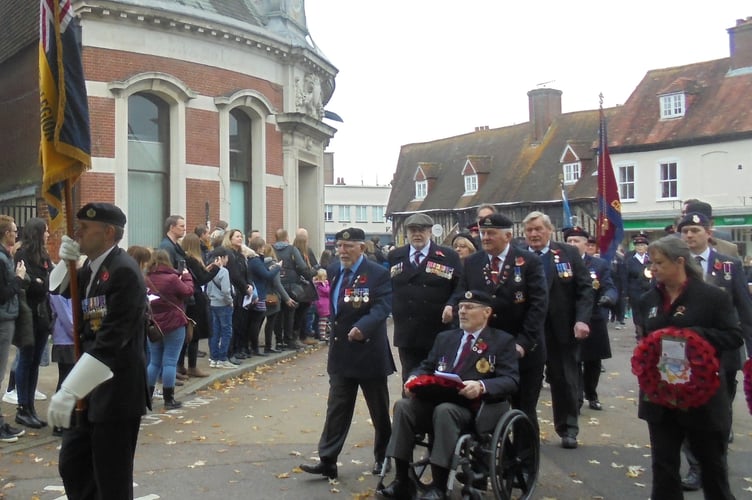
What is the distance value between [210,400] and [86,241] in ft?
18.3

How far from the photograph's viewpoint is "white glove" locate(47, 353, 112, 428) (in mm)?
4176

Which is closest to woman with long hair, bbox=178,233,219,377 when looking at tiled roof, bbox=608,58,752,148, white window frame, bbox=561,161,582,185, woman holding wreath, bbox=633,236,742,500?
woman holding wreath, bbox=633,236,742,500

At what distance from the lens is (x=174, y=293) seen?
9328 mm

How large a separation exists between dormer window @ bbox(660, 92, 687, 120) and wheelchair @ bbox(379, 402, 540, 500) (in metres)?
33.6

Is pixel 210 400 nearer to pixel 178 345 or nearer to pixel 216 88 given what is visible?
pixel 178 345

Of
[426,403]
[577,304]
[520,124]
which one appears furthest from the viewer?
[520,124]

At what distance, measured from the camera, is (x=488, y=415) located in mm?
5801

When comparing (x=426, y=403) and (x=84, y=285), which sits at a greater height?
(x=84, y=285)

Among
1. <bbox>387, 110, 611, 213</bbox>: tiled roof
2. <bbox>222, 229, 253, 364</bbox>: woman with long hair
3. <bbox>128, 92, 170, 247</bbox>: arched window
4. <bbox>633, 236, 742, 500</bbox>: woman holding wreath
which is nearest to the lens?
<bbox>633, 236, 742, 500</bbox>: woman holding wreath

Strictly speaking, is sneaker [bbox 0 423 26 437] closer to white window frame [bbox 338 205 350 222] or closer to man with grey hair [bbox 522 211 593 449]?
man with grey hair [bbox 522 211 593 449]

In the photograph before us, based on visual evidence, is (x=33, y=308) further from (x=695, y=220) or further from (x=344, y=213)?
(x=344, y=213)

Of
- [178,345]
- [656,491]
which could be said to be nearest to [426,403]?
[656,491]

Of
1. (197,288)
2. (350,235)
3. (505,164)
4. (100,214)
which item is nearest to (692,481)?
(350,235)

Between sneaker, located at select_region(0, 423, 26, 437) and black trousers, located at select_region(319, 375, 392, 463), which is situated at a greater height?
black trousers, located at select_region(319, 375, 392, 463)
